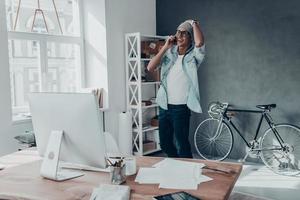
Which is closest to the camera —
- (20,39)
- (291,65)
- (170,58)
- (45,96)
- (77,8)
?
(45,96)

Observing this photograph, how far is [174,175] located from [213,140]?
124 inches

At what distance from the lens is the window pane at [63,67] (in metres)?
4.23

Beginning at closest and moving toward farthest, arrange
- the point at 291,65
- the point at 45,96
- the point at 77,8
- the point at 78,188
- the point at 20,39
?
the point at 78,188 → the point at 45,96 → the point at 20,39 → the point at 291,65 → the point at 77,8

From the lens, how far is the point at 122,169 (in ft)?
5.36

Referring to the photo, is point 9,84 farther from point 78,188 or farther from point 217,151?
point 217,151

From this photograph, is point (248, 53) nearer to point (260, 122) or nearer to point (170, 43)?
point (260, 122)

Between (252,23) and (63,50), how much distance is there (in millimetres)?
2454

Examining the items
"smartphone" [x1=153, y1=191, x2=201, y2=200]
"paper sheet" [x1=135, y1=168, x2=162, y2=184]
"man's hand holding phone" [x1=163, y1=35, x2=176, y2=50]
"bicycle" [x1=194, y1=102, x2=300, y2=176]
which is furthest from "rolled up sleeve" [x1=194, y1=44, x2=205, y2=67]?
"smartphone" [x1=153, y1=191, x2=201, y2=200]

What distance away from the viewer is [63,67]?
173 inches

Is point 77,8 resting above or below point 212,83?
above

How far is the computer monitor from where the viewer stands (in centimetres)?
158

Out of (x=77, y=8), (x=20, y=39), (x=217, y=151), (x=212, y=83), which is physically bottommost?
(x=217, y=151)

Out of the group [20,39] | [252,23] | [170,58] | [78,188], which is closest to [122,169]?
[78,188]

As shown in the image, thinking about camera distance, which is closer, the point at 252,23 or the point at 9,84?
the point at 9,84
